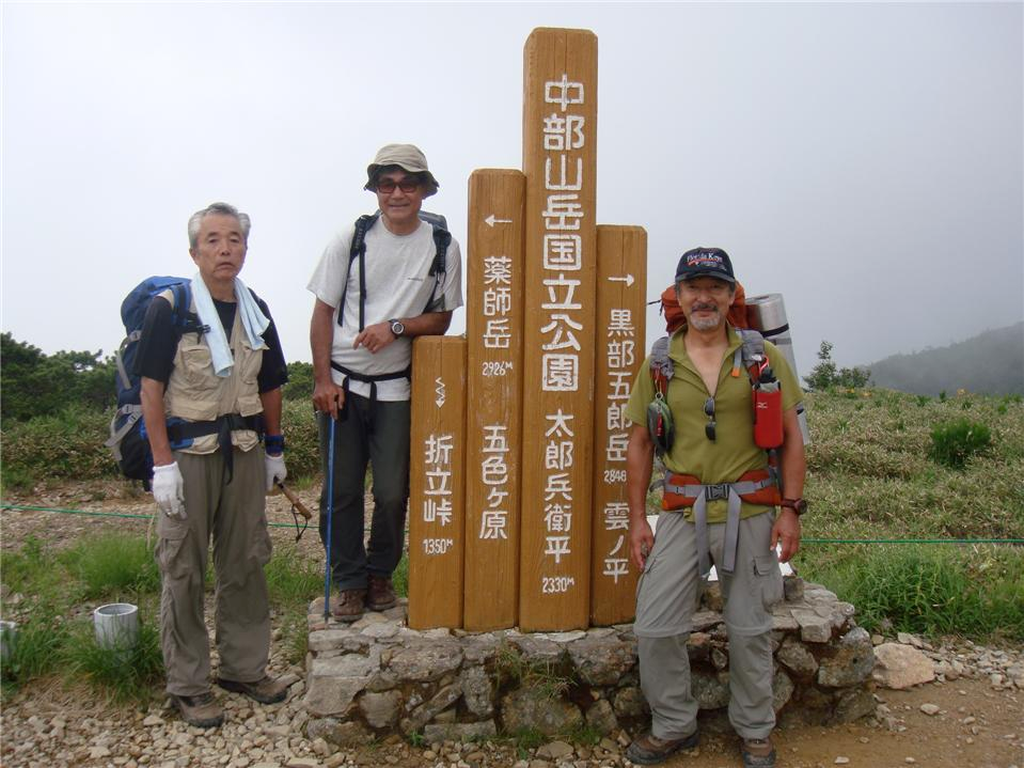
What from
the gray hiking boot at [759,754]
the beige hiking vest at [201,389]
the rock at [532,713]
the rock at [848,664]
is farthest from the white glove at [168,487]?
the rock at [848,664]

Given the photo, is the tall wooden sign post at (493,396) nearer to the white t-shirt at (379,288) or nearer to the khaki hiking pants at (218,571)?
the white t-shirt at (379,288)

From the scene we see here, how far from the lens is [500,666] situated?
3.85 meters

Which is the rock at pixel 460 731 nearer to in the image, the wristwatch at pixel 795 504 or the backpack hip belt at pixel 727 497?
the backpack hip belt at pixel 727 497

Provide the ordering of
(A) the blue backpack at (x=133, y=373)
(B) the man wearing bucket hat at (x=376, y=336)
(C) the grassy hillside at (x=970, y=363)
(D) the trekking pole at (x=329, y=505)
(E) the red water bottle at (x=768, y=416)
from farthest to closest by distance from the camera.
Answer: (C) the grassy hillside at (x=970, y=363) → (D) the trekking pole at (x=329, y=505) → (B) the man wearing bucket hat at (x=376, y=336) → (A) the blue backpack at (x=133, y=373) → (E) the red water bottle at (x=768, y=416)

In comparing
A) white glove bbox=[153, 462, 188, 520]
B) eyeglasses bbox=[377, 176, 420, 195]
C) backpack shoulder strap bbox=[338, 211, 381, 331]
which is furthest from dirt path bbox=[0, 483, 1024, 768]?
eyeglasses bbox=[377, 176, 420, 195]

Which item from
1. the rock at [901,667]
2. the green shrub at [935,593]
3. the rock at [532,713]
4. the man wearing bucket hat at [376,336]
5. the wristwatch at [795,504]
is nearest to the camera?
the wristwatch at [795,504]

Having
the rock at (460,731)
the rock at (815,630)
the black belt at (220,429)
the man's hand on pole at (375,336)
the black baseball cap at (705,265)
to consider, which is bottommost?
the rock at (460,731)

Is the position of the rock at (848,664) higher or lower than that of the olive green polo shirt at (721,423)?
lower

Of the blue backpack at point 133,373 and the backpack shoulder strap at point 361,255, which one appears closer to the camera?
the blue backpack at point 133,373

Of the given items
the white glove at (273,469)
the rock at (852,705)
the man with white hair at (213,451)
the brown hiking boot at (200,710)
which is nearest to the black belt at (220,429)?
the man with white hair at (213,451)

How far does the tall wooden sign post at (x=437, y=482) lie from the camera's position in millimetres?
3982

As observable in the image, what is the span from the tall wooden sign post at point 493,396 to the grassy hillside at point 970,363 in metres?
20.6

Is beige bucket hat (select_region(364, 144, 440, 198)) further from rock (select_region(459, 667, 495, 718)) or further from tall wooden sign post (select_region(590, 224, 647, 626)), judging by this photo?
rock (select_region(459, 667, 495, 718))

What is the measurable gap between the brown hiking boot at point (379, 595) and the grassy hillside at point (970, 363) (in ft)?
67.9
